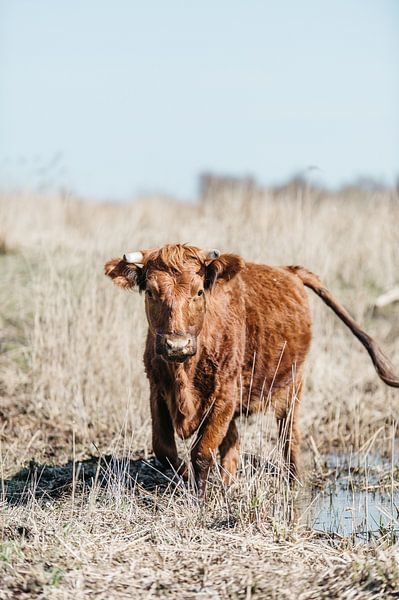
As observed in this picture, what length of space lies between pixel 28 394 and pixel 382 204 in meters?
8.33

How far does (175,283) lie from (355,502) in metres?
2.14

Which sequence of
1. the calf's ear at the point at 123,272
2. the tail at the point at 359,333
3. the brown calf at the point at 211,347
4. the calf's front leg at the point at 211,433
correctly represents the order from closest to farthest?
the brown calf at the point at 211,347, the calf's front leg at the point at 211,433, the calf's ear at the point at 123,272, the tail at the point at 359,333

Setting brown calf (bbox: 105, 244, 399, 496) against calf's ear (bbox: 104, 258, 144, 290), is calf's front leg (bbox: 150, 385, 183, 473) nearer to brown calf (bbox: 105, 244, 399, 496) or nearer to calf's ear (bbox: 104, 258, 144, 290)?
brown calf (bbox: 105, 244, 399, 496)

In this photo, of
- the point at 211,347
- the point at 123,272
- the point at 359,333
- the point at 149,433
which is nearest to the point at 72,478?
the point at 211,347

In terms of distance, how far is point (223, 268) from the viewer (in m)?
6.88

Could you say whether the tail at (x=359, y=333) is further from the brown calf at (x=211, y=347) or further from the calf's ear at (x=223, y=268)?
the calf's ear at (x=223, y=268)

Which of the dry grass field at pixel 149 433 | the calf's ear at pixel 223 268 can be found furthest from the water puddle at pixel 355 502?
the calf's ear at pixel 223 268

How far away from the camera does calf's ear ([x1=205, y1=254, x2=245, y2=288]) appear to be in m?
6.84

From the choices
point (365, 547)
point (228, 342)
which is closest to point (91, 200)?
point (228, 342)

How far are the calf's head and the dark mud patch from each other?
0.95m

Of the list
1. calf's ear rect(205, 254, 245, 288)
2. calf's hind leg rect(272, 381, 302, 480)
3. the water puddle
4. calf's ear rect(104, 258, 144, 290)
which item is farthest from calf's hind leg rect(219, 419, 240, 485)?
calf's ear rect(104, 258, 144, 290)

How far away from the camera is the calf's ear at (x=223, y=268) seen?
22.5 feet

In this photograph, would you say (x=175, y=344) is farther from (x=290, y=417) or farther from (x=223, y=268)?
(x=290, y=417)

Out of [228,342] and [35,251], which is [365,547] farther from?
[35,251]
